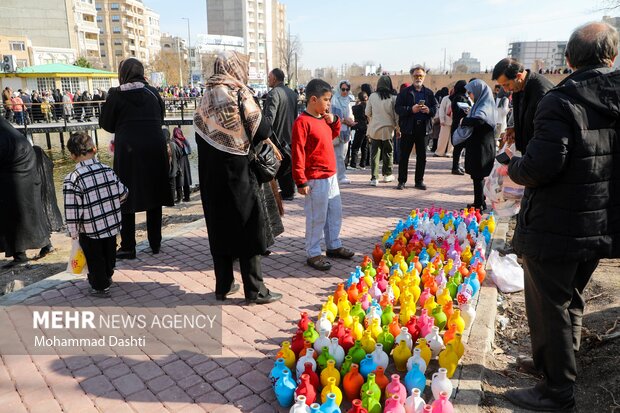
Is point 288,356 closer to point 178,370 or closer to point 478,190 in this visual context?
point 178,370

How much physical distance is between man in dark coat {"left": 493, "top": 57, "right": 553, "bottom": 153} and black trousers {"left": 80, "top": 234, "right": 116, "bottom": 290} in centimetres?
380

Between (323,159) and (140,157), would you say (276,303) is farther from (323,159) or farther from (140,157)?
(140,157)

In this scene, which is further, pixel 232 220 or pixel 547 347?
pixel 232 220

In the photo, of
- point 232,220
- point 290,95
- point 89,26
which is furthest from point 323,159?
point 89,26

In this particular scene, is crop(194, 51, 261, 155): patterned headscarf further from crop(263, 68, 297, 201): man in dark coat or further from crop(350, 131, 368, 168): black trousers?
crop(350, 131, 368, 168): black trousers

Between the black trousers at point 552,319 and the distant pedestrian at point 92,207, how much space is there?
346cm

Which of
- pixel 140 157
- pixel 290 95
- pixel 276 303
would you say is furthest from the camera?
pixel 290 95

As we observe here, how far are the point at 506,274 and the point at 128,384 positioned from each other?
3.45 metres

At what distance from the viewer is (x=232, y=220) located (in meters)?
3.77

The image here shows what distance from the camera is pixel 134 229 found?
5.22 m

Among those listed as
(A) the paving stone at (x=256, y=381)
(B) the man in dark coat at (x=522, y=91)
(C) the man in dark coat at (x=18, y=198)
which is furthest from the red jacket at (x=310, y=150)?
(C) the man in dark coat at (x=18, y=198)

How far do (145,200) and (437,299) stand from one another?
10.6 ft

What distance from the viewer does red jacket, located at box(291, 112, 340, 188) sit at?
4.50 m

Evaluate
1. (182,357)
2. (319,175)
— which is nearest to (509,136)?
(319,175)
